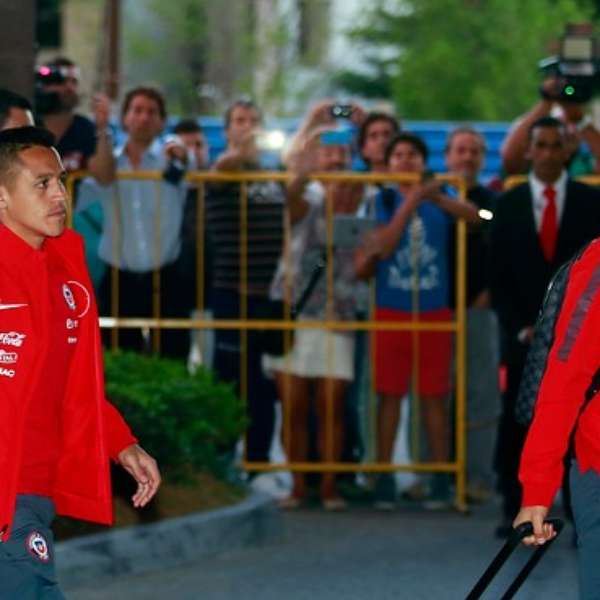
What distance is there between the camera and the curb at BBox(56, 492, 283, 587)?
9.37 m

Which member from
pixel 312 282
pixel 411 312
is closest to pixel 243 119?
pixel 312 282

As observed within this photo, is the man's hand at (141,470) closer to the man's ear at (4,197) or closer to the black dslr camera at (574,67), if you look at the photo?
the man's ear at (4,197)

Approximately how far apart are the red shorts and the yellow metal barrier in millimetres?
51

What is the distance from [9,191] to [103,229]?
6533 millimetres

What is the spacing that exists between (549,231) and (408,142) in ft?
4.97

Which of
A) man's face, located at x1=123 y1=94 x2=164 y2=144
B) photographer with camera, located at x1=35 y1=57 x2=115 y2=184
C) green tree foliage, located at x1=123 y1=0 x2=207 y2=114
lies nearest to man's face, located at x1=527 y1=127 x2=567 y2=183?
photographer with camera, located at x1=35 y1=57 x2=115 y2=184

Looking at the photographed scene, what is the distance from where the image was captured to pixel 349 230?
12.1m

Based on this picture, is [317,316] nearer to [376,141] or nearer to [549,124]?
[376,141]

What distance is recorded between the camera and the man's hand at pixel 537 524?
5.33 metres

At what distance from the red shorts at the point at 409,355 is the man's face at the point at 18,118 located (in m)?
3.76

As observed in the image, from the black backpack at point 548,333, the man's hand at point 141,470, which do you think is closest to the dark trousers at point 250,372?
the man's hand at point 141,470

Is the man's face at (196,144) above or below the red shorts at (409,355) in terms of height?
above

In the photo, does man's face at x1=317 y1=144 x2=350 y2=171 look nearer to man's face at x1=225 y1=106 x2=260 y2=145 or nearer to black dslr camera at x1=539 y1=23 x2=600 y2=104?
man's face at x1=225 y1=106 x2=260 y2=145

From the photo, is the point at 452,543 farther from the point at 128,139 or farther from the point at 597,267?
the point at 597,267
